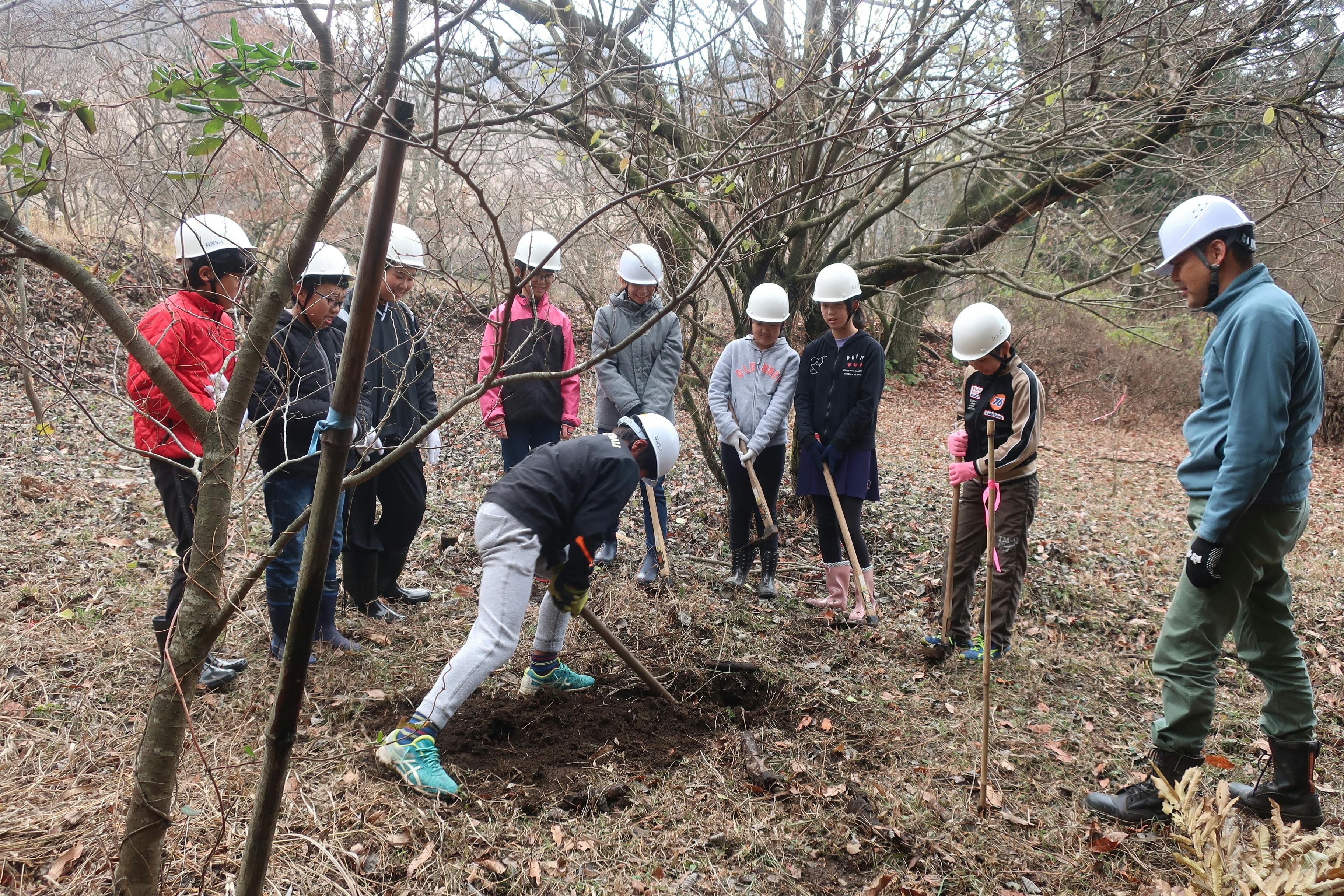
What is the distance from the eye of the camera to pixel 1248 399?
2.65m

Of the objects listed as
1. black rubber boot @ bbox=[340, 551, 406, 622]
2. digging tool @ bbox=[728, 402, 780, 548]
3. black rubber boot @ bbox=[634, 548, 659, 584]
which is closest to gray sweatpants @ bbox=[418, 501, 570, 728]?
black rubber boot @ bbox=[340, 551, 406, 622]

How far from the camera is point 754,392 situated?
5.26 metres

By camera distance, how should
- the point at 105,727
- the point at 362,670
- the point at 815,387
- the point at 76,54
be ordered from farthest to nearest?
the point at 76,54 < the point at 815,387 < the point at 362,670 < the point at 105,727

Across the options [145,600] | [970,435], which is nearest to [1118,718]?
[970,435]

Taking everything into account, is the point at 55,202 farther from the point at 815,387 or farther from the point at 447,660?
the point at 815,387

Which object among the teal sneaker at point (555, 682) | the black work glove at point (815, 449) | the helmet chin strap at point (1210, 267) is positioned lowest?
the teal sneaker at point (555, 682)

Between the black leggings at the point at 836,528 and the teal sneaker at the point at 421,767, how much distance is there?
9.14ft

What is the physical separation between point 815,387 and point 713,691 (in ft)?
7.04

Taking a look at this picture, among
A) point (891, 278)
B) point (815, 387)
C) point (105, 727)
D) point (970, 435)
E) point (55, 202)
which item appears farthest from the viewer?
point (891, 278)

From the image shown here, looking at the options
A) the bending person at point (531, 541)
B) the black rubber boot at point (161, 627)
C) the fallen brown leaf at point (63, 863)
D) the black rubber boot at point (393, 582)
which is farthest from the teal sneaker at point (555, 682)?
the fallen brown leaf at point (63, 863)

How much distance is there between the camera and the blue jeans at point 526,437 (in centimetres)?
514

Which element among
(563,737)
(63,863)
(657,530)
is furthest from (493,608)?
(657,530)

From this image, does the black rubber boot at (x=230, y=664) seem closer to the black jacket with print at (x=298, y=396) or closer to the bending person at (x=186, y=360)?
the bending person at (x=186, y=360)

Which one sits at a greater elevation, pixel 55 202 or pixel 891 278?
pixel 891 278
